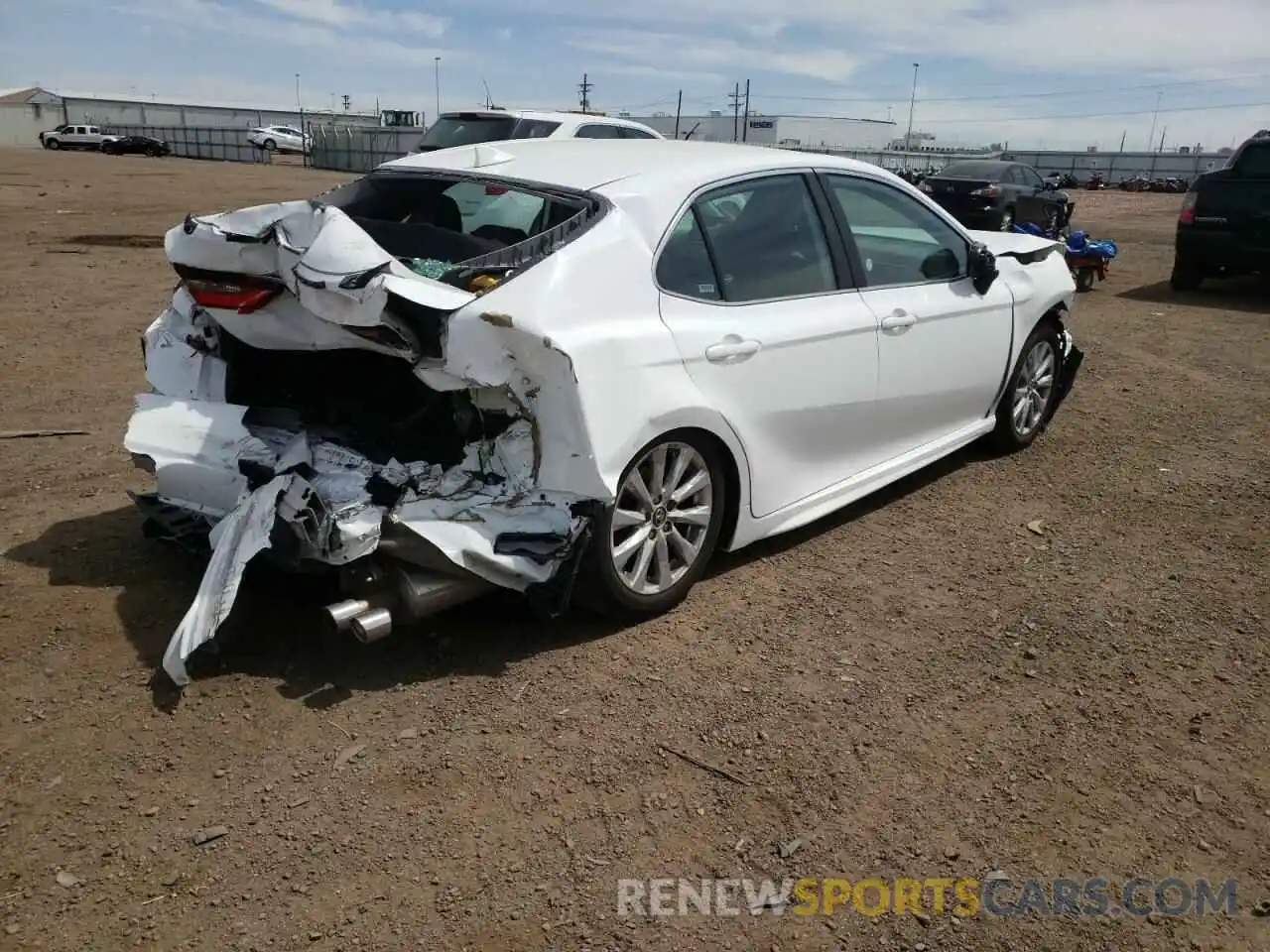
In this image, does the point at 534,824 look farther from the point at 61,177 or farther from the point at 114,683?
the point at 61,177

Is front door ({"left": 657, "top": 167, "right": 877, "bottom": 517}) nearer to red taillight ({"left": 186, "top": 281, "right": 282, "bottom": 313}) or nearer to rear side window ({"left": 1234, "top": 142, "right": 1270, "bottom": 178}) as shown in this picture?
red taillight ({"left": 186, "top": 281, "right": 282, "bottom": 313})

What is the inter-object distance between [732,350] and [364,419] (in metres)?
Answer: 1.39

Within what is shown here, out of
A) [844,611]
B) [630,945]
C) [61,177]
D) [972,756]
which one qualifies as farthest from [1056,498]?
[61,177]

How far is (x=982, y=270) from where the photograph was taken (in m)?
5.03

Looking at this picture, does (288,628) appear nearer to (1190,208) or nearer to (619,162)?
(619,162)

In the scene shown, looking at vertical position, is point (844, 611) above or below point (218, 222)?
below

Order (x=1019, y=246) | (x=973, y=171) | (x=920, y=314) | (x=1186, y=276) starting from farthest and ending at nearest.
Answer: (x=973, y=171)
(x=1186, y=276)
(x=1019, y=246)
(x=920, y=314)

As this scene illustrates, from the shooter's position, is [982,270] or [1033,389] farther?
[1033,389]

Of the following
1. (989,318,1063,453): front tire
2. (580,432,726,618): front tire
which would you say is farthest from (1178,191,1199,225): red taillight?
(580,432,726,618): front tire

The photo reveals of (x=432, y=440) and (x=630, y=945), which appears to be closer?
(x=630, y=945)

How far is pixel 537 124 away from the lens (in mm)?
11438

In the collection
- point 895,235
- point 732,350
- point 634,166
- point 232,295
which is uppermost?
point 634,166

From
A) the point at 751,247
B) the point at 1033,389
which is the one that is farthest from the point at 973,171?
the point at 751,247

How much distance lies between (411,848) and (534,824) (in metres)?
Answer: 0.33
